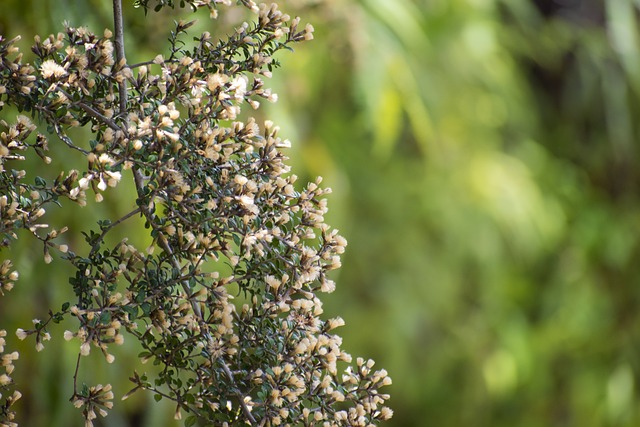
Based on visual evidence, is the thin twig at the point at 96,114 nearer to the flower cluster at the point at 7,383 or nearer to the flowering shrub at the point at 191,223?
the flowering shrub at the point at 191,223

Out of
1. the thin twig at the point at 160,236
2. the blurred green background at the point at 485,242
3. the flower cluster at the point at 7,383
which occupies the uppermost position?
the blurred green background at the point at 485,242

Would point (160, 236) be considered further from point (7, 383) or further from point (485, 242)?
point (485, 242)

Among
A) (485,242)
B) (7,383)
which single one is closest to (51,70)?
(7,383)

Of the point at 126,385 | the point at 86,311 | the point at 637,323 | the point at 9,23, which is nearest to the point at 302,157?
the point at 126,385

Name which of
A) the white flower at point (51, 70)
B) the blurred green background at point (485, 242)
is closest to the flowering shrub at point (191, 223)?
the white flower at point (51, 70)

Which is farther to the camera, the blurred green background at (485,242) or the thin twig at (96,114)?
the blurred green background at (485,242)

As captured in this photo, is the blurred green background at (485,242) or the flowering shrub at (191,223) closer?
the flowering shrub at (191,223)

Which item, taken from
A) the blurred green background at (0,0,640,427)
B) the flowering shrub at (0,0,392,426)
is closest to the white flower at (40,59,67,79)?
the flowering shrub at (0,0,392,426)

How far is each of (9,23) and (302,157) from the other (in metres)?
0.63

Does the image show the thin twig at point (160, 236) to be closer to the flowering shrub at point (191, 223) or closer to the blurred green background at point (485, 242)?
the flowering shrub at point (191, 223)

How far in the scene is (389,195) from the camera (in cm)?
208

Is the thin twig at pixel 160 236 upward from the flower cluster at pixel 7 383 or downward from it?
upward

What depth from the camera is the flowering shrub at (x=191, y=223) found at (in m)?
0.48

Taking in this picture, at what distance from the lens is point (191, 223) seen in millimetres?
495
